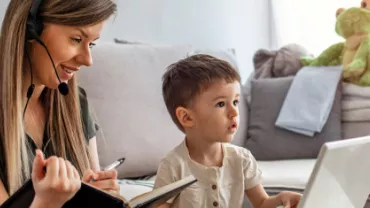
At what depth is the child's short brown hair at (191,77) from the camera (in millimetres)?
1213

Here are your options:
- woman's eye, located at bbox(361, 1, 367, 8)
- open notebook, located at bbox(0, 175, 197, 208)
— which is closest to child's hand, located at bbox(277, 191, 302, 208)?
open notebook, located at bbox(0, 175, 197, 208)

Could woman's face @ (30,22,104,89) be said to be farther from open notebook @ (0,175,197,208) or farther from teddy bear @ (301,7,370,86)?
teddy bear @ (301,7,370,86)

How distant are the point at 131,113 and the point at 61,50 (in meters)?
0.90

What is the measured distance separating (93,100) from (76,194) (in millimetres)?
1242

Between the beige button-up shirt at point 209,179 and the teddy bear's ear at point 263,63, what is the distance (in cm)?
146

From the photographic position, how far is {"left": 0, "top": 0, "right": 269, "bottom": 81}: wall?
2641 mm

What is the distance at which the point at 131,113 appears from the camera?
2133 mm

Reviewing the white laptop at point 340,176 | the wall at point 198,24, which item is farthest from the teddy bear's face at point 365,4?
the white laptop at point 340,176

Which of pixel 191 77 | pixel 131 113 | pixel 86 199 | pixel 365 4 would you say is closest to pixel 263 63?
pixel 365 4

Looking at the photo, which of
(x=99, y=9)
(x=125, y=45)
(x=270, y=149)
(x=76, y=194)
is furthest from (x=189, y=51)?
(x=76, y=194)

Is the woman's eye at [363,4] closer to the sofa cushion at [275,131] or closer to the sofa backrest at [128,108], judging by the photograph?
the sofa cushion at [275,131]

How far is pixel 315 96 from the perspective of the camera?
238 cm

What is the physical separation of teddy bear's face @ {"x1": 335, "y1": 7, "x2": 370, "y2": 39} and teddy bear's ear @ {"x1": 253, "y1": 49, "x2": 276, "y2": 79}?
13.1 inches

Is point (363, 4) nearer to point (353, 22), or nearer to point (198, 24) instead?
point (353, 22)
